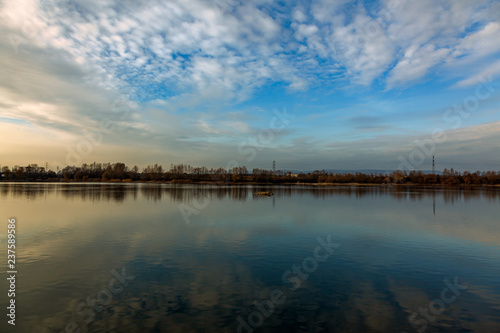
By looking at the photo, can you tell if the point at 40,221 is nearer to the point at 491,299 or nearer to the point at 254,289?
the point at 254,289

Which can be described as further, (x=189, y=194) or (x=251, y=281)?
(x=189, y=194)

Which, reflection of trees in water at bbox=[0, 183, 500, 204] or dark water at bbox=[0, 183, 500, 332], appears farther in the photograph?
reflection of trees in water at bbox=[0, 183, 500, 204]

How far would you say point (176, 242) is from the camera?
1264cm

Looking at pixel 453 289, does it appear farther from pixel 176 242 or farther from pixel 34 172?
pixel 34 172

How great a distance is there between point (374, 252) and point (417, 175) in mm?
132018

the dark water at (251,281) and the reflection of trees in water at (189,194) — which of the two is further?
the reflection of trees in water at (189,194)

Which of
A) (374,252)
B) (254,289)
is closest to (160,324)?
(254,289)

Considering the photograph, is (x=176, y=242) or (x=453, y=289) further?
(x=176, y=242)

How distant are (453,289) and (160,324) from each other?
758 cm

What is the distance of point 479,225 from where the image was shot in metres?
18.4

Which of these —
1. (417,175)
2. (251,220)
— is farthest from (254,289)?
(417,175)

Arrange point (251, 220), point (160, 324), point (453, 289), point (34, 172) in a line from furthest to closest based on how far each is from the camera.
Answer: point (34, 172)
point (251, 220)
point (453, 289)
point (160, 324)

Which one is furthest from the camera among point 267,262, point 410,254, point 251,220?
point 251,220

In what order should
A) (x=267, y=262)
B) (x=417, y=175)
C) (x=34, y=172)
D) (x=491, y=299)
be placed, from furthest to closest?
(x=34, y=172), (x=417, y=175), (x=267, y=262), (x=491, y=299)
